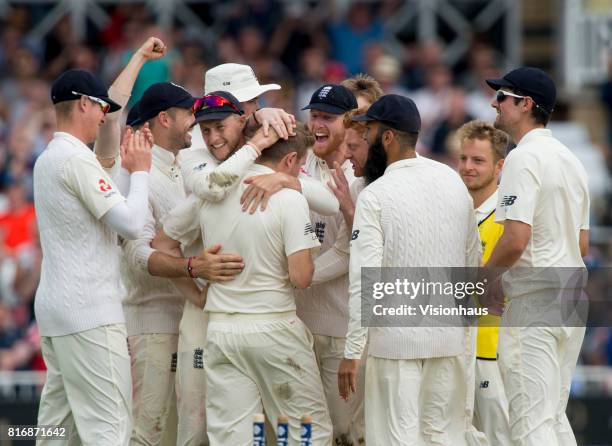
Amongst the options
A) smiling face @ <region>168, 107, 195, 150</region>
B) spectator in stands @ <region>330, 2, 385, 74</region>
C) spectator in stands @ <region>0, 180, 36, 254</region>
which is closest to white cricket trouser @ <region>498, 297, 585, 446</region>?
smiling face @ <region>168, 107, 195, 150</region>

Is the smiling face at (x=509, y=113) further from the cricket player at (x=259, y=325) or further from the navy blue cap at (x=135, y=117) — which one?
the navy blue cap at (x=135, y=117)

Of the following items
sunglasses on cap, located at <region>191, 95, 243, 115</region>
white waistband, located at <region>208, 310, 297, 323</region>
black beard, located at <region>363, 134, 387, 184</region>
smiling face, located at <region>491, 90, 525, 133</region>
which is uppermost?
sunglasses on cap, located at <region>191, 95, 243, 115</region>

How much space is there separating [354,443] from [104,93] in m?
2.70

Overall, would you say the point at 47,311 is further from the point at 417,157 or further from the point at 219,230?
the point at 417,157

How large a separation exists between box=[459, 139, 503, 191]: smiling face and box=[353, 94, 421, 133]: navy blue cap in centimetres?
131

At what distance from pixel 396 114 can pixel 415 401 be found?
165 centimetres

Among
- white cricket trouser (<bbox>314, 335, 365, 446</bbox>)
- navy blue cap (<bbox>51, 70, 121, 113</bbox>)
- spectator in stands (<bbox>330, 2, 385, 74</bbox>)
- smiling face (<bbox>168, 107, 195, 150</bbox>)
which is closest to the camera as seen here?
navy blue cap (<bbox>51, 70, 121, 113</bbox>)

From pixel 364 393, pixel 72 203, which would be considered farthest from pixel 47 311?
pixel 364 393

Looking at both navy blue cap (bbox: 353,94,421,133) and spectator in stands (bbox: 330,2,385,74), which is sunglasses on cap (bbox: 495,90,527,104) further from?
spectator in stands (bbox: 330,2,385,74)

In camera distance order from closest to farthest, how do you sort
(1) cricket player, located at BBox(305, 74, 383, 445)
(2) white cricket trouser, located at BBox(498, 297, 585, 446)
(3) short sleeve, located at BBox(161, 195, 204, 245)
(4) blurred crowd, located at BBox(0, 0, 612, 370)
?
1. (2) white cricket trouser, located at BBox(498, 297, 585, 446)
2. (3) short sleeve, located at BBox(161, 195, 204, 245)
3. (1) cricket player, located at BBox(305, 74, 383, 445)
4. (4) blurred crowd, located at BBox(0, 0, 612, 370)

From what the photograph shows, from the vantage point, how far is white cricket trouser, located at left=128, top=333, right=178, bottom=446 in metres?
9.16

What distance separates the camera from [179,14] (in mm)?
19438

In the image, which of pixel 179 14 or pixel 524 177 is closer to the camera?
pixel 524 177

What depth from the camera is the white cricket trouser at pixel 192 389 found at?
28.9 ft
